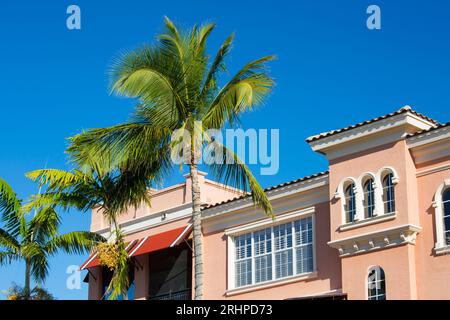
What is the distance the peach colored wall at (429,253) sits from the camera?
971 inches

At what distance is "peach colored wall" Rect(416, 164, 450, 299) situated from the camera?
24.7 metres

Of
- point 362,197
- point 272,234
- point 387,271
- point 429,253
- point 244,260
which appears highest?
point 362,197

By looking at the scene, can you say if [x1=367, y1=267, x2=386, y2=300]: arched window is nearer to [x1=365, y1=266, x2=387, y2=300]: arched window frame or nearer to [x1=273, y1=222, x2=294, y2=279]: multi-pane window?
[x1=365, y1=266, x2=387, y2=300]: arched window frame

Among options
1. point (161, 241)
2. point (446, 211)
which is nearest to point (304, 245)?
point (446, 211)

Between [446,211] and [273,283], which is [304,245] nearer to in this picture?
[273,283]

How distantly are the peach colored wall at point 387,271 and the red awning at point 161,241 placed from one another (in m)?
7.40

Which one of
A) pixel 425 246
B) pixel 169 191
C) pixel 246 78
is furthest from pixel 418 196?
pixel 169 191

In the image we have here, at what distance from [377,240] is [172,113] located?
7.04 meters

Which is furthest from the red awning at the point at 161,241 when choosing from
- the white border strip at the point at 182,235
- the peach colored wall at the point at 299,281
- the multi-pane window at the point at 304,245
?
the multi-pane window at the point at 304,245

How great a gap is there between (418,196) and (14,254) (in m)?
12.5

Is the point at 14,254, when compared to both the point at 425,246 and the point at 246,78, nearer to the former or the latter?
the point at 246,78

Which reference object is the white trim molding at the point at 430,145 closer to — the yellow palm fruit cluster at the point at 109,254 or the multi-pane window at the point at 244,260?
the multi-pane window at the point at 244,260

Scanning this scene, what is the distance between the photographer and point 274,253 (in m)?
29.6

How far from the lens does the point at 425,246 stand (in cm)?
2514
